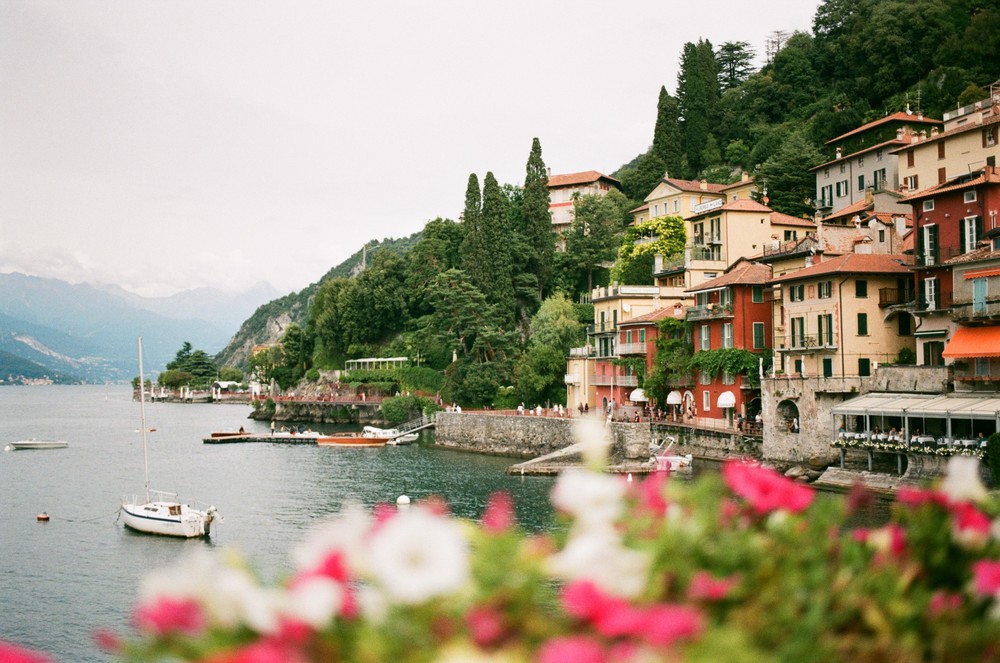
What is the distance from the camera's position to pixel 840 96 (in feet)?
261

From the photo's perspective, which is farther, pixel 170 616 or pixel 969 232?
pixel 969 232

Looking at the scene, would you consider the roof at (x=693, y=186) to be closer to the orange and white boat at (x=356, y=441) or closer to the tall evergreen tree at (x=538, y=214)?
the tall evergreen tree at (x=538, y=214)

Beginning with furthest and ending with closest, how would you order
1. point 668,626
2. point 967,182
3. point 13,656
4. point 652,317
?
point 652,317 → point 967,182 → point 13,656 → point 668,626

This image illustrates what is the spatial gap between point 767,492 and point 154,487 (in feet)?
161

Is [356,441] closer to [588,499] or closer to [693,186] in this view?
[693,186]

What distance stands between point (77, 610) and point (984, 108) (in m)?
50.0

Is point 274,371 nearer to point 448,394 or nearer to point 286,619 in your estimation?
point 448,394

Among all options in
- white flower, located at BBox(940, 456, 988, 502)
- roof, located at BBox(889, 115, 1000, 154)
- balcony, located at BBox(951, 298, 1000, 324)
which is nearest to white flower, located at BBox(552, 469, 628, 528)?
white flower, located at BBox(940, 456, 988, 502)

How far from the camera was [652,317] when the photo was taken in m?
57.2

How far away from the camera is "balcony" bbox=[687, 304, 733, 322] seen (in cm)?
4981

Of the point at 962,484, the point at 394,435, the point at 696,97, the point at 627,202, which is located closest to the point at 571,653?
the point at 962,484

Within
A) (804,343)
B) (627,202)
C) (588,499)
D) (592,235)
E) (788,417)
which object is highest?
(627,202)

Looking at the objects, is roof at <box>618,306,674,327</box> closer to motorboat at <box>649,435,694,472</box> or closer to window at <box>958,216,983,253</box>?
motorboat at <box>649,435,694,472</box>

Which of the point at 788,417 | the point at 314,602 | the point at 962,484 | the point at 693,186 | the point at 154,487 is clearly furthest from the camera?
the point at 693,186
